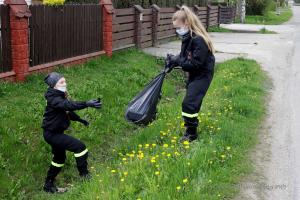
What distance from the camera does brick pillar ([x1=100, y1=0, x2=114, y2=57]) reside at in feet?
40.6

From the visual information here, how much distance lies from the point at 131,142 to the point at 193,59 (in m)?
1.99

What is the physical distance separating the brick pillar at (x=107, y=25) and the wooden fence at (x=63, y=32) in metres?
0.17

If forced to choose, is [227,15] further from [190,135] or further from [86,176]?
[86,176]

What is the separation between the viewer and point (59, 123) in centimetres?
558

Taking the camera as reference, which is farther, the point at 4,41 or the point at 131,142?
the point at 4,41

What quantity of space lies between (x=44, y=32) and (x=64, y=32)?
0.91 m

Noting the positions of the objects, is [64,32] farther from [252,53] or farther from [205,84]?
[252,53]

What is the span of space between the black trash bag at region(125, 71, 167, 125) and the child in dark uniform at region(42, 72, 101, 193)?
0.78m

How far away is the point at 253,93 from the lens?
9508mm

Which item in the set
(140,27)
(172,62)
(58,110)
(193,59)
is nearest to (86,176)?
(58,110)

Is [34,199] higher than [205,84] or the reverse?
the reverse

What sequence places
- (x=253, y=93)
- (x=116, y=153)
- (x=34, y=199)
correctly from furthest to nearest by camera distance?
(x=253, y=93)
(x=116, y=153)
(x=34, y=199)

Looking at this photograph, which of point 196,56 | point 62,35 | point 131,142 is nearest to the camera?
point 196,56

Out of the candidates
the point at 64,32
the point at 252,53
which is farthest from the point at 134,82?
the point at 252,53
